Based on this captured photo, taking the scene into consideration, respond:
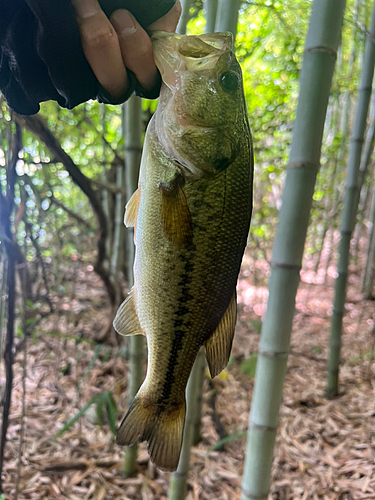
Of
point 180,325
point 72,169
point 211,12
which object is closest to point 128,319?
point 180,325

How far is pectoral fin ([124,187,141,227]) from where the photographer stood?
0.80 metres

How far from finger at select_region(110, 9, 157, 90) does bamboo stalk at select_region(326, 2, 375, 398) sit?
81.5 inches

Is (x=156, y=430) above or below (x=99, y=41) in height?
below

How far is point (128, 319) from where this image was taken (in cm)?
83

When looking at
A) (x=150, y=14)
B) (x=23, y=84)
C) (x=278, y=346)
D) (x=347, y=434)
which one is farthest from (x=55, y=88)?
(x=347, y=434)

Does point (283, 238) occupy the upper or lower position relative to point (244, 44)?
lower

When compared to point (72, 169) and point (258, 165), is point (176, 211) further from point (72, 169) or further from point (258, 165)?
point (258, 165)

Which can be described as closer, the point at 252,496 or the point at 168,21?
the point at 168,21

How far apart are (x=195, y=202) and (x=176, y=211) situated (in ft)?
0.14

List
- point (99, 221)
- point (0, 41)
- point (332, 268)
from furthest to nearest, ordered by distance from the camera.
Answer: point (332, 268) < point (99, 221) < point (0, 41)

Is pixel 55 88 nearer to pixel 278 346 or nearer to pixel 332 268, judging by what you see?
pixel 278 346

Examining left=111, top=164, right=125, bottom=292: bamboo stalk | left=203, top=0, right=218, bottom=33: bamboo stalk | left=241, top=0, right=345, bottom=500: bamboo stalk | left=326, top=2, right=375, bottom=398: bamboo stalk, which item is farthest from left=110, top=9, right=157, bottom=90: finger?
left=326, top=2, right=375, bottom=398: bamboo stalk

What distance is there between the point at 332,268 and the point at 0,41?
21.0ft

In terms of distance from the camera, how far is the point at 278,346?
1252mm
